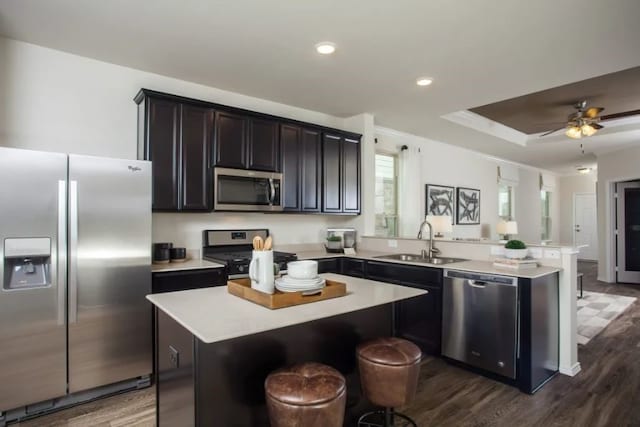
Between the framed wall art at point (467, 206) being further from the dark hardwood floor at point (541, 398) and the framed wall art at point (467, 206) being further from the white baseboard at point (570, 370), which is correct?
the white baseboard at point (570, 370)

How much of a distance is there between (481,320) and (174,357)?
2370 millimetres

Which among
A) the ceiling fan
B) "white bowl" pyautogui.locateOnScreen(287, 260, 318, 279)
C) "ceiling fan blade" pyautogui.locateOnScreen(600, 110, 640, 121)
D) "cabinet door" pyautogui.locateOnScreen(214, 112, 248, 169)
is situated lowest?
"white bowl" pyautogui.locateOnScreen(287, 260, 318, 279)

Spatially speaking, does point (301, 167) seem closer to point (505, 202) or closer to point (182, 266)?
point (182, 266)

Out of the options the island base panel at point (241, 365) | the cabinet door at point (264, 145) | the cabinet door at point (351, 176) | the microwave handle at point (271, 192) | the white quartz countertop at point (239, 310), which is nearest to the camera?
the white quartz countertop at point (239, 310)

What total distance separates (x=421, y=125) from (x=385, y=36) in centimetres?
266

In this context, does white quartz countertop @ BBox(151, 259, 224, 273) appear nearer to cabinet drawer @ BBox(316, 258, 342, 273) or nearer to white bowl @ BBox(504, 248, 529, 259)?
cabinet drawer @ BBox(316, 258, 342, 273)

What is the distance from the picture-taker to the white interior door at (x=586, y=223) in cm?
1011

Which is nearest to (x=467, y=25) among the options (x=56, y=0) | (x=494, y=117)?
(x=56, y=0)

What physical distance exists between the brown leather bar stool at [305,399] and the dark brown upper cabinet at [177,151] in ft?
6.80

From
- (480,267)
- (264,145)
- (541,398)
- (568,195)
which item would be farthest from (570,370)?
(568,195)

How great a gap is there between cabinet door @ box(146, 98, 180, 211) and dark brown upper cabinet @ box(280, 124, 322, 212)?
3.76 ft

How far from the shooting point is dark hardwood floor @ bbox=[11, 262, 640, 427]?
2.30 metres

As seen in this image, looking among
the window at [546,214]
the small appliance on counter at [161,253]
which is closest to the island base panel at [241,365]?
the small appliance on counter at [161,253]

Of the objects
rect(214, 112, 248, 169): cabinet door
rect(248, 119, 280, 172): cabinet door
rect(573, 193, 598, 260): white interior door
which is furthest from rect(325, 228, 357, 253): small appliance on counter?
rect(573, 193, 598, 260): white interior door
